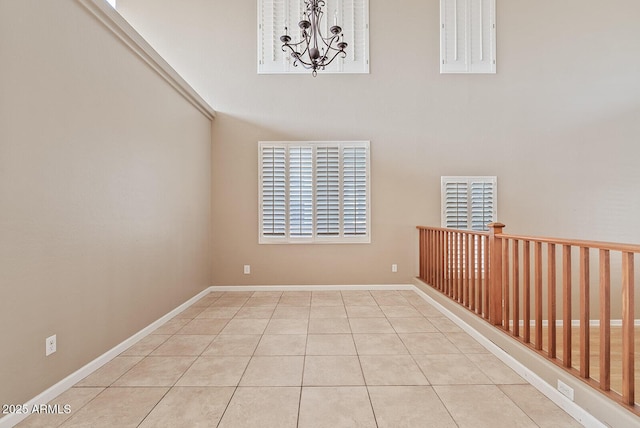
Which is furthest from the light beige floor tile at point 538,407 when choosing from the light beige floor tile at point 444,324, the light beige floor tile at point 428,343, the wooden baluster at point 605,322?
the light beige floor tile at point 444,324

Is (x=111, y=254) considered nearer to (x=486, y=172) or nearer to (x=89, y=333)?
(x=89, y=333)

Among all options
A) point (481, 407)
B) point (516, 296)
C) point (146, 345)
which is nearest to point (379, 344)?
point (481, 407)

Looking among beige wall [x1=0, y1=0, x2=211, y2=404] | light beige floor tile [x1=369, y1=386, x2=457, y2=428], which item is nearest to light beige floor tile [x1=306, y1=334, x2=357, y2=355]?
light beige floor tile [x1=369, y1=386, x2=457, y2=428]

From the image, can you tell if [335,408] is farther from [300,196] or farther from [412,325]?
[300,196]

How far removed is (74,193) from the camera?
7.23 feet

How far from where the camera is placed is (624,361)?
5.53 feet

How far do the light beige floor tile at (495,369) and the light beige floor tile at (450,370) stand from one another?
0.17 feet

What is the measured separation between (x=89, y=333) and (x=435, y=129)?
200 inches

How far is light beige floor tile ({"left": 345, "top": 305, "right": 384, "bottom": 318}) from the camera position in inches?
147

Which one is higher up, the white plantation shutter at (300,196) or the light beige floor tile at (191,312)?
the white plantation shutter at (300,196)

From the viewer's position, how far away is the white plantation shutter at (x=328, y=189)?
4988 millimetres

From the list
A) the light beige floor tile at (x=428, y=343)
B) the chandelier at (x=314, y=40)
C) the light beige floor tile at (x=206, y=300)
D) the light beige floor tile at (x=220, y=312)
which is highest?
the chandelier at (x=314, y=40)

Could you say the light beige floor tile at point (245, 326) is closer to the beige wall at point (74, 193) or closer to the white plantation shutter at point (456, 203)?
the beige wall at point (74, 193)

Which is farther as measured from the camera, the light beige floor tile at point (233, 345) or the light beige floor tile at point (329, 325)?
the light beige floor tile at point (329, 325)
